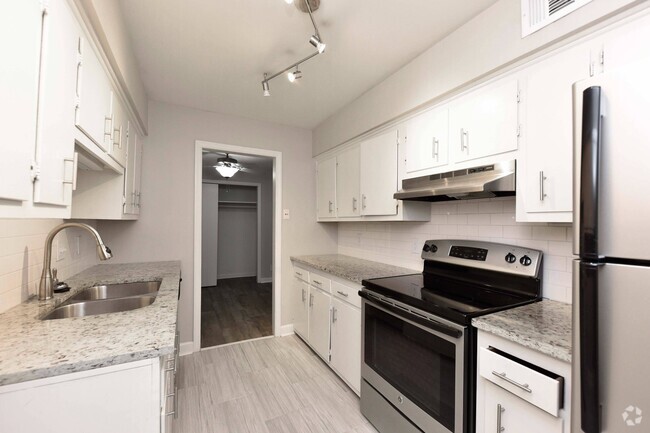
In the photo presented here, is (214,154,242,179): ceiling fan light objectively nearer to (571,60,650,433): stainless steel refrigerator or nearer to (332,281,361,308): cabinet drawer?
(332,281,361,308): cabinet drawer

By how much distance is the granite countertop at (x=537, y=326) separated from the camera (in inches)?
39.4

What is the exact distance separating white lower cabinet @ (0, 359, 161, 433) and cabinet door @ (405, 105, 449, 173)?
1.87m

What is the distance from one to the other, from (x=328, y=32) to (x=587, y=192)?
5.46 ft

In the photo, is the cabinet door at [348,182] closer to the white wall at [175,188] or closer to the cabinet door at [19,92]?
the white wall at [175,188]

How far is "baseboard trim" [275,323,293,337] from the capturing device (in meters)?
3.36

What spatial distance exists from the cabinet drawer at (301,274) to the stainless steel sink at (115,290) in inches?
55.6

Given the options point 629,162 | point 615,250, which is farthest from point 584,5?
point 615,250

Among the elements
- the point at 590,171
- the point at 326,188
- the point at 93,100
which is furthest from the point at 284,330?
the point at 590,171

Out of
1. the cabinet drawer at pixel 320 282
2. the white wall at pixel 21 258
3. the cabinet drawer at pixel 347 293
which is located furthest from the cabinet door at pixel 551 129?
the white wall at pixel 21 258

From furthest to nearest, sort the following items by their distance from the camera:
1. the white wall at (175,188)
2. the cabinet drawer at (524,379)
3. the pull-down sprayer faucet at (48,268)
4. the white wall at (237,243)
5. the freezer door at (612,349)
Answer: the white wall at (237,243)
the white wall at (175,188)
the pull-down sprayer faucet at (48,268)
the cabinet drawer at (524,379)
the freezer door at (612,349)

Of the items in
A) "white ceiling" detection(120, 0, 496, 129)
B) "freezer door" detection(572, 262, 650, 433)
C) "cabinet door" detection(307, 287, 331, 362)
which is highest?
"white ceiling" detection(120, 0, 496, 129)

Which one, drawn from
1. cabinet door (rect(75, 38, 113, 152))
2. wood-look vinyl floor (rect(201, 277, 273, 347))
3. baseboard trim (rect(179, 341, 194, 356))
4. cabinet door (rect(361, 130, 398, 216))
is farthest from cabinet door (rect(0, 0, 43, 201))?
wood-look vinyl floor (rect(201, 277, 273, 347))

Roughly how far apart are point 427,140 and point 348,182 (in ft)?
3.41

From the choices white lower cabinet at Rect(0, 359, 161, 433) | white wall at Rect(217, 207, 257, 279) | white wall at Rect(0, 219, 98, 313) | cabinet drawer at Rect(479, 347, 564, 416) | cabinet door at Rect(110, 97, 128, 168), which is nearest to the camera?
white lower cabinet at Rect(0, 359, 161, 433)
